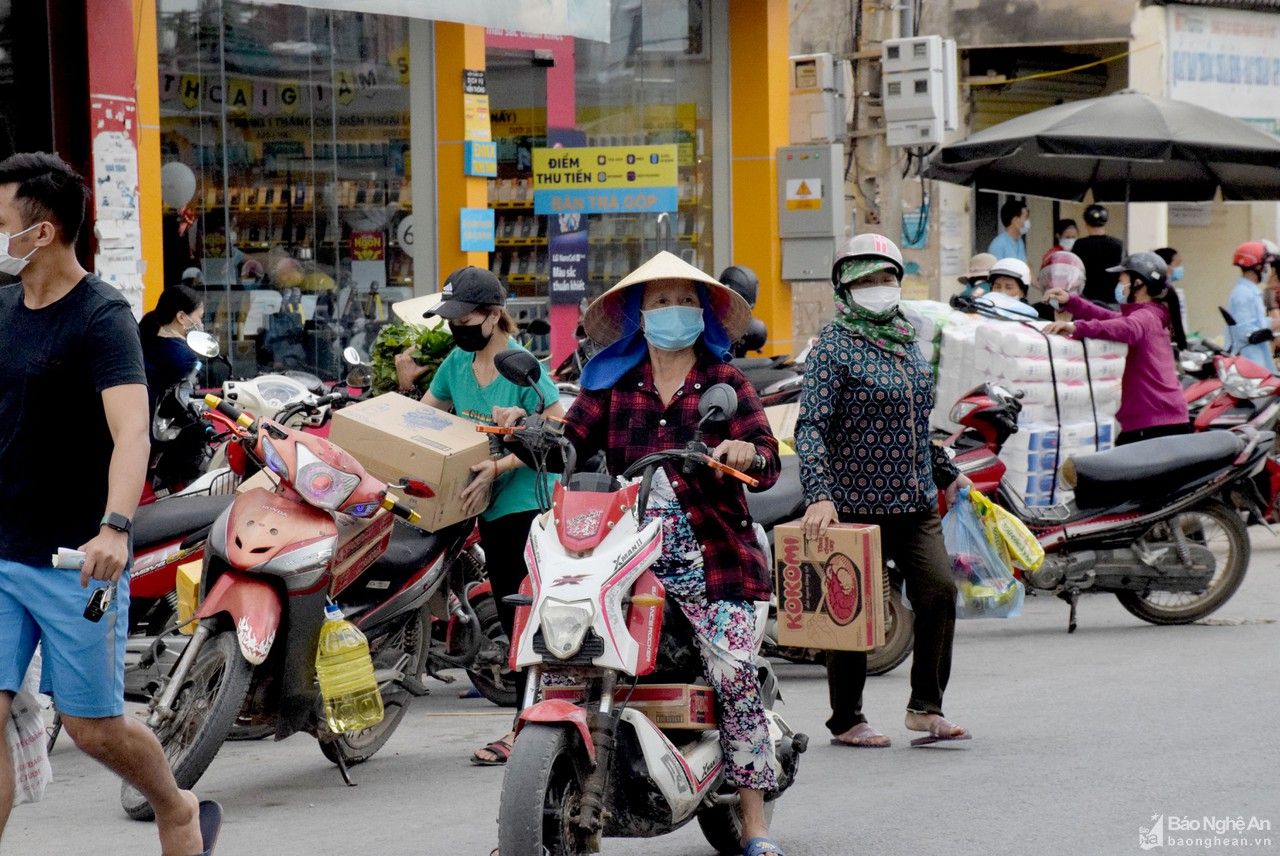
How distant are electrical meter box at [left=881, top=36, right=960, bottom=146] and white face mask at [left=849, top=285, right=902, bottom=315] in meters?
9.69

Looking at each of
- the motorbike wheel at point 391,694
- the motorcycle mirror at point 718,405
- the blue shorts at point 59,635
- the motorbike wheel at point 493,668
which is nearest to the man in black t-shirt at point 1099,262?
the motorbike wheel at point 493,668

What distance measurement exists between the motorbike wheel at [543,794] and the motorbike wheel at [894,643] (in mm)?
4187

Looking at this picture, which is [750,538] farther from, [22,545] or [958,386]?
[958,386]

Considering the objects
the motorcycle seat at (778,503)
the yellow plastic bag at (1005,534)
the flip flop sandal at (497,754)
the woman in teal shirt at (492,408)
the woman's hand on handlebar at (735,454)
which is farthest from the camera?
the motorcycle seat at (778,503)

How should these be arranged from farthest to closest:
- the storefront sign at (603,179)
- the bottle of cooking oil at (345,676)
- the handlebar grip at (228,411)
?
1. the storefront sign at (603,179)
2. the bottle of cooking oil at (345,676)
3. the handlebar grip at (228,411)

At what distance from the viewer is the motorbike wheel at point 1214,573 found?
10008 millimetres

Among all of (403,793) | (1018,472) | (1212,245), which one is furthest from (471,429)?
(1212,245)

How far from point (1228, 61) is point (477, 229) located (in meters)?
13.6

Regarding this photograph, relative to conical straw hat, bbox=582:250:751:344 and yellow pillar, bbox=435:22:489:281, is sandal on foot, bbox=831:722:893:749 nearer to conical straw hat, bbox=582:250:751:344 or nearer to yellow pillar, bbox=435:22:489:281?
conical straw hat, bbox=582:250:751:344

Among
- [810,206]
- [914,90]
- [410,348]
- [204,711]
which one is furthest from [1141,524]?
[810,206]

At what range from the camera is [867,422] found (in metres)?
6.90

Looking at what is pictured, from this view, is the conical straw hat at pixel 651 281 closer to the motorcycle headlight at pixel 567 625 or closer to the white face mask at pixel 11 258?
the motorcycle headlight at pixel 567 625

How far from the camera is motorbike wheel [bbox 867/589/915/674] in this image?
876 centimetres

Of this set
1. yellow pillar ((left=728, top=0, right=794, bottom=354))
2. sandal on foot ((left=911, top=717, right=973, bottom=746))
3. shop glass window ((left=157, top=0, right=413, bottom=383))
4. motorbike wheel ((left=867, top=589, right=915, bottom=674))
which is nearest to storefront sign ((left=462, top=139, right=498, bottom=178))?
shop glass window ((left=157, top=0, right=413, bottom=383))
